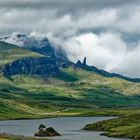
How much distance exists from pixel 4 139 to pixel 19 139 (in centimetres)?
1135

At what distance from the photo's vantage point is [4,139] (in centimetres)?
16625

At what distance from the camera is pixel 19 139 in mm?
176625
